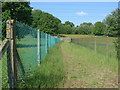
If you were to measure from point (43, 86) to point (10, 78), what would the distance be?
4.36 ft

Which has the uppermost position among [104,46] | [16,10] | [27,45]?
[16,10]

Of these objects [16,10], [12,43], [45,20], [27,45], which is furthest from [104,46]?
[45,20]

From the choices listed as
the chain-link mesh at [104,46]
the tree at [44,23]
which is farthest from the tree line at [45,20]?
the chain-link mesh at [104,46]

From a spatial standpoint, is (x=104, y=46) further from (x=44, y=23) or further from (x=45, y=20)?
(x=45, y=20)

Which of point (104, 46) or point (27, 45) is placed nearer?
point (27, 45)

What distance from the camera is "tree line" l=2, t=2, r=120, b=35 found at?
11.3 m

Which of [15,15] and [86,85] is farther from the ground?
[15,15]

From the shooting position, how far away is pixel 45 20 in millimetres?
85375

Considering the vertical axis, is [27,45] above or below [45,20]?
below

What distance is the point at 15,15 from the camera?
95.1 feet

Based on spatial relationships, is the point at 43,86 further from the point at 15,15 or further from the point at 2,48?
the point at 15,15

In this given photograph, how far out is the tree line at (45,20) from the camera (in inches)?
443

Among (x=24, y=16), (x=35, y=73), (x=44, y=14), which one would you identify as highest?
(x=44, y=14)

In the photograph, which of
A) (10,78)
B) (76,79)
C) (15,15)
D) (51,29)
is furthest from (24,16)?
(51,29)
